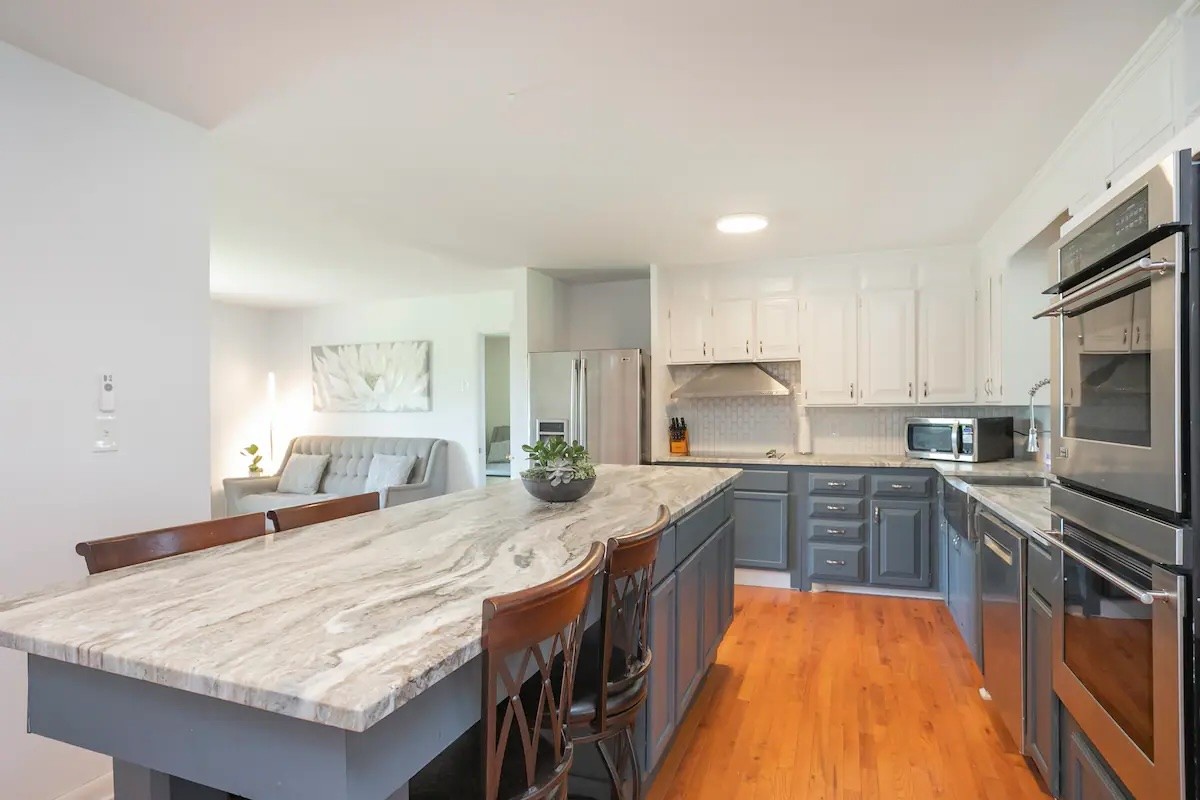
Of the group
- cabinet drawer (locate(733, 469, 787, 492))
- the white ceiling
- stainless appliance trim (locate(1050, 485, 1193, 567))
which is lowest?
cabinet drawer (locate(733, 469, 787, 492))

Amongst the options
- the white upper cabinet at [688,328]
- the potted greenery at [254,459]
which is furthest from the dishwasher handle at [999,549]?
the potted greenery at [254,459]

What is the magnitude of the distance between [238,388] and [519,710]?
6844 mm

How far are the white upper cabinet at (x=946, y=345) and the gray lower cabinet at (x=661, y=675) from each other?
3109 mm

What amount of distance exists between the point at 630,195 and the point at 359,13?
174 cm

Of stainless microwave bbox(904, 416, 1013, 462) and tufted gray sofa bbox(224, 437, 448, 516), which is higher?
stainless microwave bbox(904, 416, 1013, 462)

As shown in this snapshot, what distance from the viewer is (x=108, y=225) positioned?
2.15 meters

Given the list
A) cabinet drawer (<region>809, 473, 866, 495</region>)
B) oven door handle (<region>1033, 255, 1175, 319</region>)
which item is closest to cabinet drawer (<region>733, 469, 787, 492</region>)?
cabinet drawer (<region>809, 473, 866, 495</region>)

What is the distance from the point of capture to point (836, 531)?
4219 mm

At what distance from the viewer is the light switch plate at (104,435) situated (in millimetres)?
2121

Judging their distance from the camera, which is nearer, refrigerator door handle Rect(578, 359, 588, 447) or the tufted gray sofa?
refrigerator door handle Rect(578, 359, 588, 447)

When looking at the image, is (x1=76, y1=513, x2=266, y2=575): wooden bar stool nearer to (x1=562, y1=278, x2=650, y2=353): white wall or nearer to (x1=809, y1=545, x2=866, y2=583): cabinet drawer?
(x1=809, y1=545, x2=866, y2=583): cabinet drawer

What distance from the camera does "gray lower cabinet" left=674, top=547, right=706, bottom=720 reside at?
2162mm

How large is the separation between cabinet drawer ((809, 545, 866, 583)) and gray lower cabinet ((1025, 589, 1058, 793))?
2.16 m

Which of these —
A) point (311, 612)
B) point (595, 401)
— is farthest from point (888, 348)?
point (311, 612)
